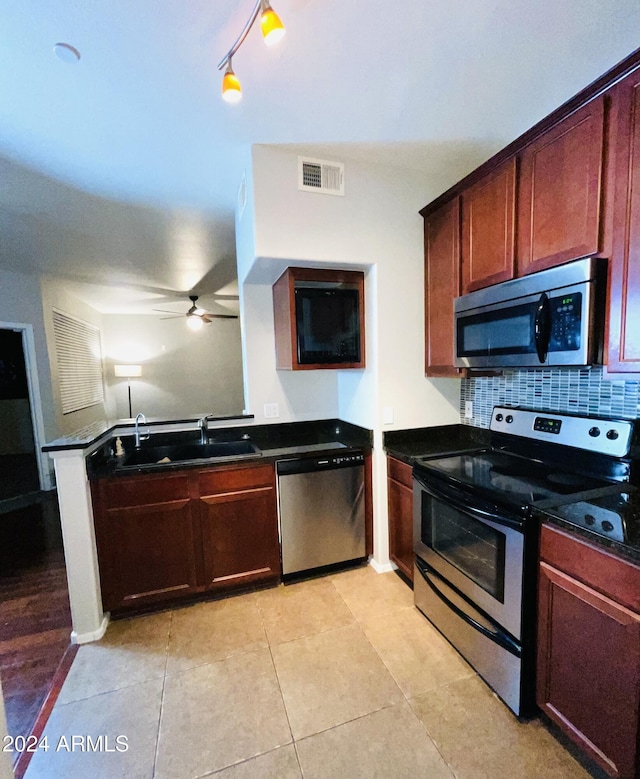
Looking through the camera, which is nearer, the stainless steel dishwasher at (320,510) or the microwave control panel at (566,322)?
the microwave control panel at (566,322)

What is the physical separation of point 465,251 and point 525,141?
0.54 metres

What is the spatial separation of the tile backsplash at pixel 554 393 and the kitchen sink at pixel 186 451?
5.13 ft

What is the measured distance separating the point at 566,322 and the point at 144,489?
2.30 m

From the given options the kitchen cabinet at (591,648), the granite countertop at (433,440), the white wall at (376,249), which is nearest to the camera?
the kitchen cabinet at (591,648)

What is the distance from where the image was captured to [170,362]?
6.59 meters

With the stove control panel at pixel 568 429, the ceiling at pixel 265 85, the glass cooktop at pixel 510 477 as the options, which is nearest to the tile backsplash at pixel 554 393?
the stove control panel at pixel 568 429

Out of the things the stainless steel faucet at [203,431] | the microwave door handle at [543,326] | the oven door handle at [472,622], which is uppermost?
the microwave door handle at [543,326]

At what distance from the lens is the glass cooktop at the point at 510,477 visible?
1.40m

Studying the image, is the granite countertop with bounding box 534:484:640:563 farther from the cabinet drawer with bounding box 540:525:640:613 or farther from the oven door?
the oven door

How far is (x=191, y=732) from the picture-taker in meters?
1.39

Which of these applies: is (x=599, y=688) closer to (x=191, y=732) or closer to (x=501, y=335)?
(x=501, y=335)

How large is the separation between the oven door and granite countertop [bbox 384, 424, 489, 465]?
0.29 m

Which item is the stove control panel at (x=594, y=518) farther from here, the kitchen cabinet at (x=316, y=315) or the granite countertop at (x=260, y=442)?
the kitchen cabinet at (x=316, y=315)

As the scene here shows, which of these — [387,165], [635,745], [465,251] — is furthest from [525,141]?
[635,745]
